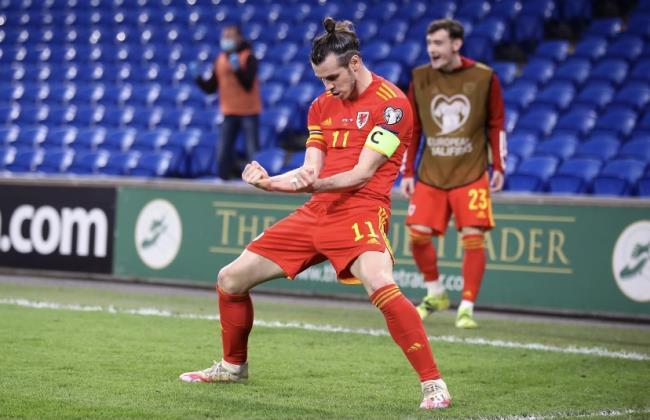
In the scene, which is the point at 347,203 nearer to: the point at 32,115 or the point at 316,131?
the point at 316,131

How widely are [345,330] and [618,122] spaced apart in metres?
5.73

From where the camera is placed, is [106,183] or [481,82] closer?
[481,82]

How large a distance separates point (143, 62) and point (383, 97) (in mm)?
13446

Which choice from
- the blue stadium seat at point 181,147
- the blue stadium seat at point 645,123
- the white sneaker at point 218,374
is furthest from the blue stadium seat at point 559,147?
the white sneaker at point 218,374

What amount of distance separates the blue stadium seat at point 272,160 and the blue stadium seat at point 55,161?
126 inches

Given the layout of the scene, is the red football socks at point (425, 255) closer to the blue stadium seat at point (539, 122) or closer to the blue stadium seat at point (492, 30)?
the blue stadium seat at point (539, 122)

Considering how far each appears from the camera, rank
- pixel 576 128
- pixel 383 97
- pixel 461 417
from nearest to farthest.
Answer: pixel 461 417 < pixel 383 97 < pixel 576 128

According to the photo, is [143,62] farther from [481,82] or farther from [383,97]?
[383,97]

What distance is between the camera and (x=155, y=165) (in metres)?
14.2

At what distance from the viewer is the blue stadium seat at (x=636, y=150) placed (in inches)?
459

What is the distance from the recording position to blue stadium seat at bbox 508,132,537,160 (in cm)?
1227

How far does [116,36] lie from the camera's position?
19.5m

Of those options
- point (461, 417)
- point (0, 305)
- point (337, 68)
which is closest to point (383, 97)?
point (337, 68)

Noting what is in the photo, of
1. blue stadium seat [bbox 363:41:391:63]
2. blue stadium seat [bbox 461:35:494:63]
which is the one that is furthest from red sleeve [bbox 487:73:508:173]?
blue stadium seat [bbox 363:41:391:63]
